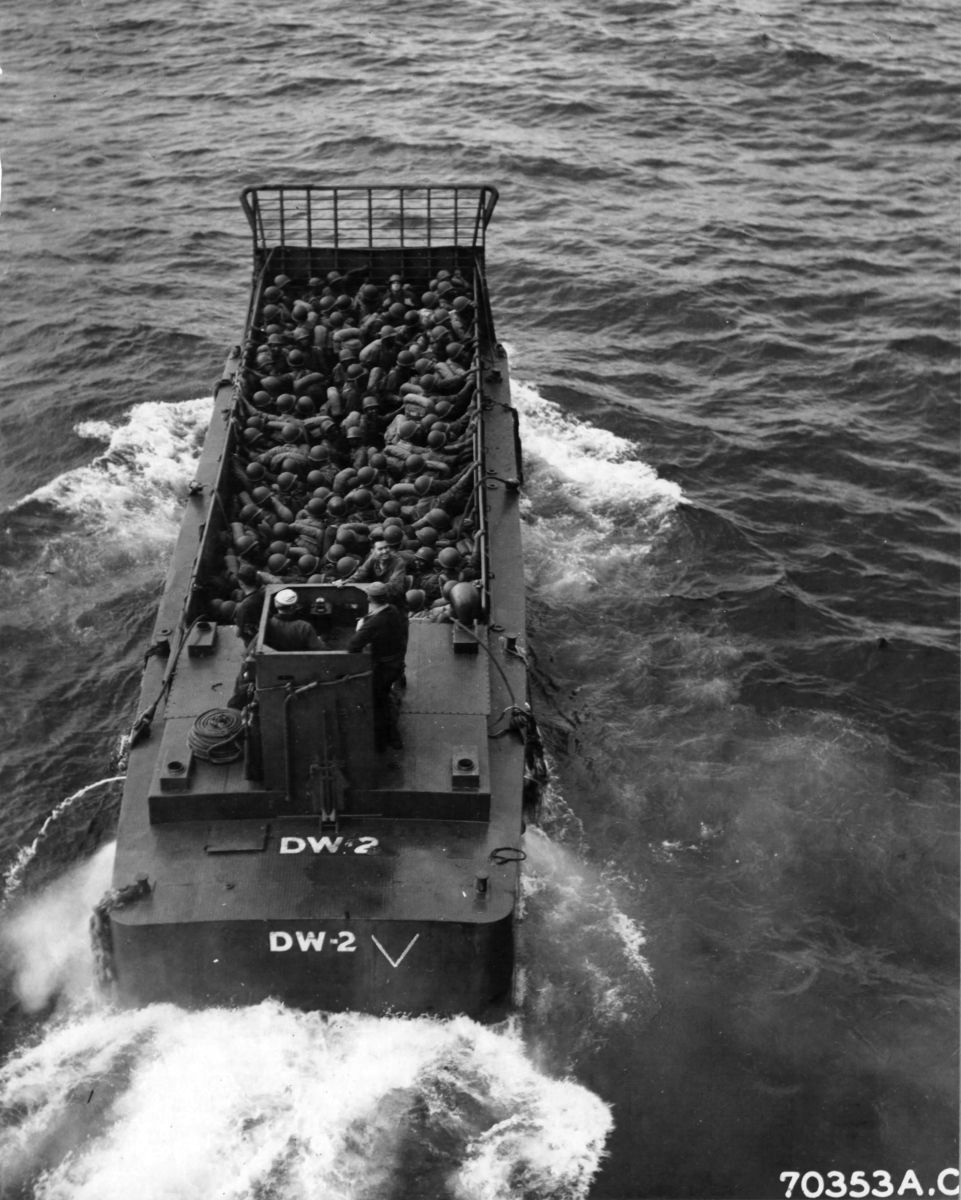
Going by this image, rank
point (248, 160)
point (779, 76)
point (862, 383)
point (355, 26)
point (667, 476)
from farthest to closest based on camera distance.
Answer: point (355, 26), point (779, 76), point (248, 160), point (862, 383), point (667, 476)

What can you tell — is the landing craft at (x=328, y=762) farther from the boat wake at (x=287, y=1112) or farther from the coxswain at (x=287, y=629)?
the boat wake at (x=287, y=1112)

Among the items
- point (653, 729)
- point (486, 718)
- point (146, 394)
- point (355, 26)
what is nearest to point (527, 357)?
point (146, 394)

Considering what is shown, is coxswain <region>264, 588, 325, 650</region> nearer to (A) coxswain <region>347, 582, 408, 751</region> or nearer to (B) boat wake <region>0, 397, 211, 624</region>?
(A) coxswain <region>347, 582, 408, 751</region>

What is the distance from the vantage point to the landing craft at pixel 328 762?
1355 centimetres

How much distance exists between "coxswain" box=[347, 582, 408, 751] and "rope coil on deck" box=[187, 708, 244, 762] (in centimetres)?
146

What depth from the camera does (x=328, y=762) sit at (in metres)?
14.1

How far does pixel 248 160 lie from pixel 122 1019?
28242mm

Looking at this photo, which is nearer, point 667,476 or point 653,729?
point 653,729

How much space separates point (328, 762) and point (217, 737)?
1277 millimetres

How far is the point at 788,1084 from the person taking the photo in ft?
48.6

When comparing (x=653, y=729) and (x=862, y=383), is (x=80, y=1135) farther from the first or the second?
(x=862, y=383)

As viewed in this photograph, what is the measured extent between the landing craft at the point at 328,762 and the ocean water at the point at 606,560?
0.97m

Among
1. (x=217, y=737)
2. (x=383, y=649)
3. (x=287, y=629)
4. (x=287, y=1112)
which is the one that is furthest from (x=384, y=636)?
(x=287, y=1112)

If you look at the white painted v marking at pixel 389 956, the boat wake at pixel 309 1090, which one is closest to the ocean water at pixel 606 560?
the boat wake at pixel 309 1090
